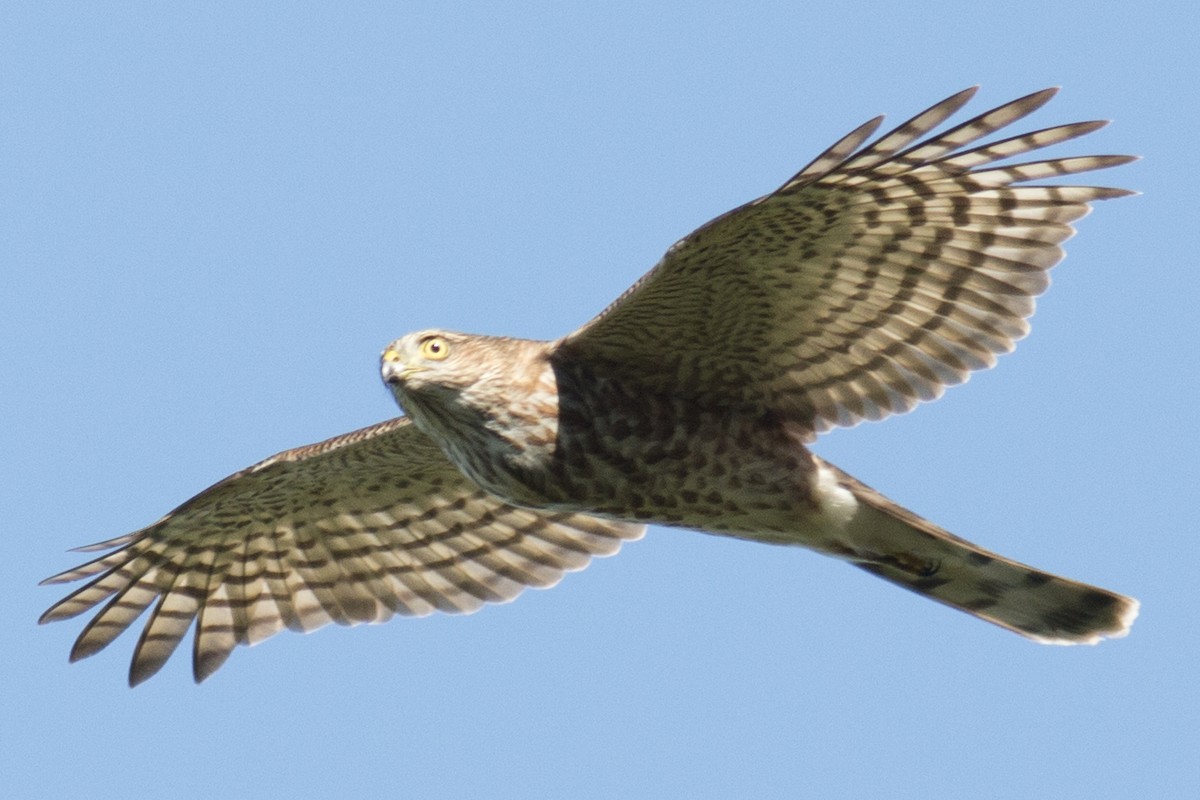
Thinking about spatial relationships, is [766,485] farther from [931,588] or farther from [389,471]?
[389,471]

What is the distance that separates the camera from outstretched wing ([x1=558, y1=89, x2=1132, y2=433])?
7.67 m

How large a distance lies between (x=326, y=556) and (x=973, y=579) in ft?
11.4

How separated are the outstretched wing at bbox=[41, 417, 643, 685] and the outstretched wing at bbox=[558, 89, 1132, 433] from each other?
162cm

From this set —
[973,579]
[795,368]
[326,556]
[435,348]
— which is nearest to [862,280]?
[795,368]

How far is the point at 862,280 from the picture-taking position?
8.26m

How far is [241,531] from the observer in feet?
32.2

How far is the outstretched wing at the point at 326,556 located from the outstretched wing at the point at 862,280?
1.62 metres

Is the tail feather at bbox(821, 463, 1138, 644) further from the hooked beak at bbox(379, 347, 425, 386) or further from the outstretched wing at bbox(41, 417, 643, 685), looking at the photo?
the hooked beak at bbox(379, 347, 425, 386)

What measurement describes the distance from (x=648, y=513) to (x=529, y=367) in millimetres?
834

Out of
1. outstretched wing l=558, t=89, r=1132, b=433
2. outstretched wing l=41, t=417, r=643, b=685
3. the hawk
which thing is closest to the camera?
outstretched wing l=558, t=89, r=1132, b=433

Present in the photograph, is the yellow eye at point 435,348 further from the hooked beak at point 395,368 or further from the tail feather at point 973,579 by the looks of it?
the tail feather at point 973,579

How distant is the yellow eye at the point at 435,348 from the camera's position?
26.9ft

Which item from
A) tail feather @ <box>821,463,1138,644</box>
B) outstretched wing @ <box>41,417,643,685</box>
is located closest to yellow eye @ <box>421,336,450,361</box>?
outstretched wing @ <box>41,417,643,685</box>

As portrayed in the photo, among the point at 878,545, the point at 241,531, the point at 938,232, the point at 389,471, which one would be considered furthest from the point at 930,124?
the point at 241,531
